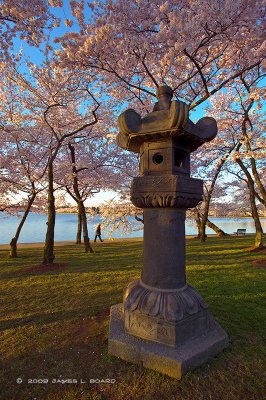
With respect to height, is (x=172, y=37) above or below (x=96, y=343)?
above

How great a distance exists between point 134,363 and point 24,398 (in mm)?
1408

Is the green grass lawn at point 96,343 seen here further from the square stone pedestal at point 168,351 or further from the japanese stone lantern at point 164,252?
the japanese stone lantern at point 164,252

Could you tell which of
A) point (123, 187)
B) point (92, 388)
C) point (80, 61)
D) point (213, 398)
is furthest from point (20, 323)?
point (123, 187)

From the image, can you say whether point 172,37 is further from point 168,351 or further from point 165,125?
point 168,351

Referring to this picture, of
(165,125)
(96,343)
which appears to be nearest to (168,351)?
(96,343)

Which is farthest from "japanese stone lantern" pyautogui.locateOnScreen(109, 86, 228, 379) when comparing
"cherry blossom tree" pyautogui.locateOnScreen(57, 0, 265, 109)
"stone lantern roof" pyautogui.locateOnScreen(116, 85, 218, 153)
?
"cherry blossom tree" pyautogui.locateOnScreen(57, 0, 265, 109)

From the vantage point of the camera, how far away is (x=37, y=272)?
339 inches

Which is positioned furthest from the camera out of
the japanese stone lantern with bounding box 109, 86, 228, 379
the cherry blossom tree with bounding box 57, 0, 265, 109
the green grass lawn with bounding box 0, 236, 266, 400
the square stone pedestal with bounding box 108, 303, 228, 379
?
the cherry blossom tree with bounding box 57, 0, 265, 109

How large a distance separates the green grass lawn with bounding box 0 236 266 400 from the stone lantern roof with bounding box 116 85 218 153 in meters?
3.37

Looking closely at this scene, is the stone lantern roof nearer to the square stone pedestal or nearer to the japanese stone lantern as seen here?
the japanese stone lantern

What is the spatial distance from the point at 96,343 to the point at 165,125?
3.66 metres

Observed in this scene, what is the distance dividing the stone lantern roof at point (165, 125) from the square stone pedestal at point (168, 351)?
3.13m

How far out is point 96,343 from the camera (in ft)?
12.4

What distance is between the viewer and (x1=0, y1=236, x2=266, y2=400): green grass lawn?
9.21 feet
